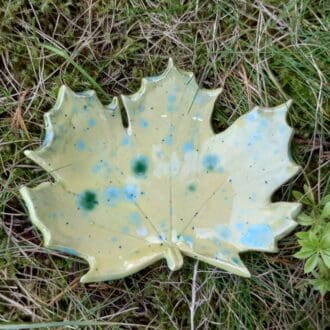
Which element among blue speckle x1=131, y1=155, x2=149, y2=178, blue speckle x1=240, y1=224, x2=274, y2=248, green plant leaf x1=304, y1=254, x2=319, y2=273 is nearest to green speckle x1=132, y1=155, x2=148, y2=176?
blue speckle x1=131, y1=155, x2=149, y2=178

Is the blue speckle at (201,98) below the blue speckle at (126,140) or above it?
above

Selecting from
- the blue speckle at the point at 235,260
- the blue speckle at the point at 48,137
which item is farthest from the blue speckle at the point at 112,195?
the blue speckle at the point at 235,260

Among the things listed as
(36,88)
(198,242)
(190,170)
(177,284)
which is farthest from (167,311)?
(36,88)

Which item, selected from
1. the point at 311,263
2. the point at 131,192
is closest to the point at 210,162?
the point at 131,192

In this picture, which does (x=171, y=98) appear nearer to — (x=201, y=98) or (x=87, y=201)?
(x=201, y=98)

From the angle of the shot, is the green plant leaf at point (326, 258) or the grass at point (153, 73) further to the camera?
the grass at point (153, 73)

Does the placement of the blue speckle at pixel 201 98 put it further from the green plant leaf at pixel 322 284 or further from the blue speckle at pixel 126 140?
the green plant leaf at pixel 322 284
